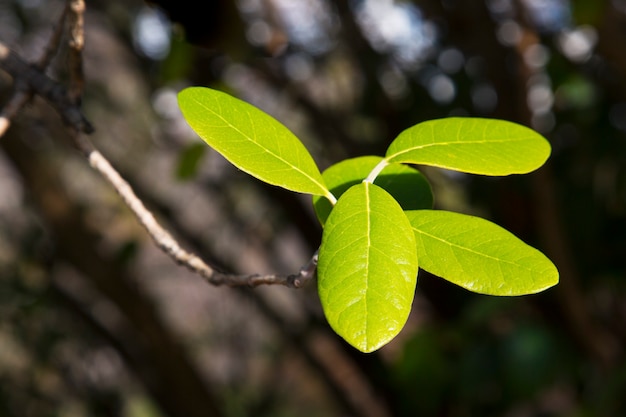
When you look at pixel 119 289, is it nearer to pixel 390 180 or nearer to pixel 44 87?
pixel 44 87

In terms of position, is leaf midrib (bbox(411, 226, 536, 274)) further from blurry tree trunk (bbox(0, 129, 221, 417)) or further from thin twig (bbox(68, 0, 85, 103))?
blurry tree trunk (bbox(0, 129, 221, 417))

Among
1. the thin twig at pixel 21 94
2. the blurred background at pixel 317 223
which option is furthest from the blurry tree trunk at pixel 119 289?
the thin twig at pixel 21 94

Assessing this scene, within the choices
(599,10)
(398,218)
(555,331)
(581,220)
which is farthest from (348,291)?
(581,220)

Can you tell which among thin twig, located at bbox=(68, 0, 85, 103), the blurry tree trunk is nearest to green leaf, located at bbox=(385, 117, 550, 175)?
thin twig, located at bbox=(68, 0, 85, 103)

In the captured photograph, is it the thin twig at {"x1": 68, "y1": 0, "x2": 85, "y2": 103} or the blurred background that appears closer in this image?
the thin twig at {"x1": 68, "y1": 0, "x2": 85, "y2": 103}

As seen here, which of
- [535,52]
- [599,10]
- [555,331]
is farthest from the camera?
[535,52]

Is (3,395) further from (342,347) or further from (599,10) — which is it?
(599,10)

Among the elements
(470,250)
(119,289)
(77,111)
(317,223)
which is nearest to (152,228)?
(77,111)
